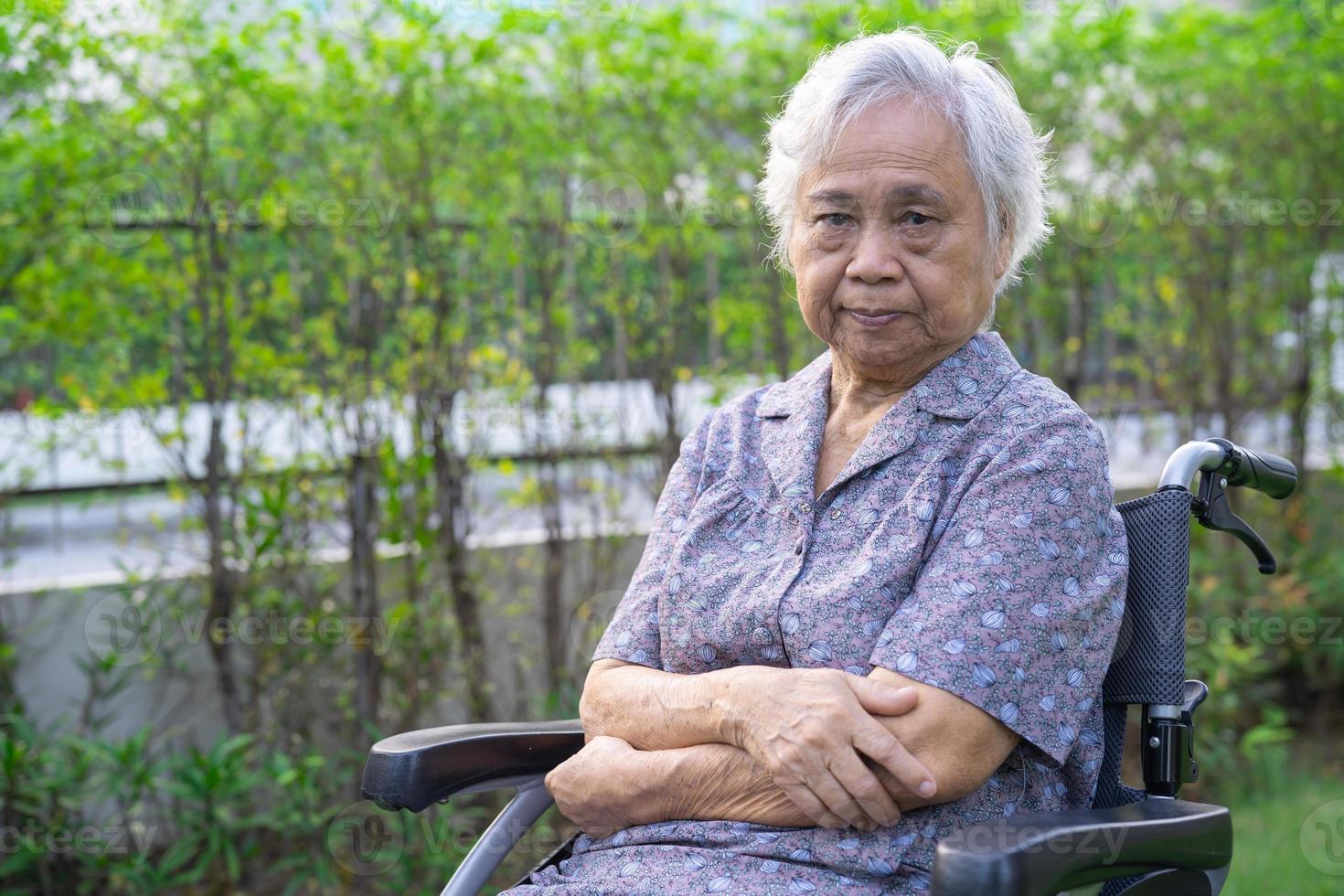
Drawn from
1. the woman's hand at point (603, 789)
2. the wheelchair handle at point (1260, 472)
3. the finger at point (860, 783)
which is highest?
the wheelchair handle at point (1260, 472)

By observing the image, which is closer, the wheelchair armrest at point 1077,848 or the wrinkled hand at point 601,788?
the wheelchair armrest at point 1077,848

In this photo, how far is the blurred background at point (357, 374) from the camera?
362cm

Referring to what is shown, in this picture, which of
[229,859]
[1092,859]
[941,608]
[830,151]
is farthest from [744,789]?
[229,859]

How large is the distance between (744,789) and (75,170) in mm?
2846

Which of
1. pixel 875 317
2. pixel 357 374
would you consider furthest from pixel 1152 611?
pixel 357 374

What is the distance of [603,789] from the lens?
191 centimetres

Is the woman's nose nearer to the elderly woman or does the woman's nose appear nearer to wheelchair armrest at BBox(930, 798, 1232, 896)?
the elderly woman

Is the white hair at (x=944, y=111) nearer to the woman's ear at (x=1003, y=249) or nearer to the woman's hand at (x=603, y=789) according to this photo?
the woman's ear at (x=1003, y=249)

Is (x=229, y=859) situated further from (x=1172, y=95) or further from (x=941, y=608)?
(x=1172, y=95)

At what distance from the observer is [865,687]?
1.70 meters

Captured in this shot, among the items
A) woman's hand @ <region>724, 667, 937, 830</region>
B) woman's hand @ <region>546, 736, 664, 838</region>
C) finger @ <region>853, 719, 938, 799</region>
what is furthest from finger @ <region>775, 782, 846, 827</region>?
woman's hand @ <region>546, 736, 664, 838</region>

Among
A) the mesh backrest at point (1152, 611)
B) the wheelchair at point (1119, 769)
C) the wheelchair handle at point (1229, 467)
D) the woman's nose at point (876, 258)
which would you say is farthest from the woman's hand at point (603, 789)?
the wheelchair handle at point (1229, 467)

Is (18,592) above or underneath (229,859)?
above

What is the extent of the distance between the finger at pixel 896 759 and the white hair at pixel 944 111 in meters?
0.77
